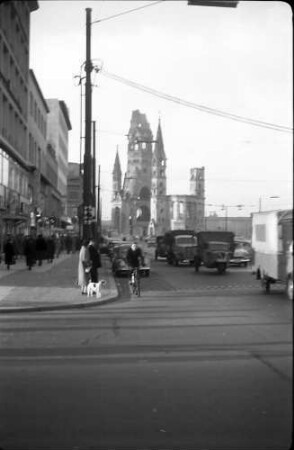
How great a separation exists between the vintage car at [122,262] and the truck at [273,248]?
57 cm

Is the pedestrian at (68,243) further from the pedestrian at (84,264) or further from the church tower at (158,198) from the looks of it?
the church tower at (158,198)

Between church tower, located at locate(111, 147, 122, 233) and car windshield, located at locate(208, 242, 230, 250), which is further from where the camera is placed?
church tower, located at locate(111, 147, 122, 233)

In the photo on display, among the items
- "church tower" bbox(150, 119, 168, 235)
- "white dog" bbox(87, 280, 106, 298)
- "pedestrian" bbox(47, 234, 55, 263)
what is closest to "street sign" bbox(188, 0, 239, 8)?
"church tower" bbox(150, 119, 168, 235)

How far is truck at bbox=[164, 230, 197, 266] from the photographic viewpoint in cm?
207

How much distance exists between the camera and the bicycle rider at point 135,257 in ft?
7.13

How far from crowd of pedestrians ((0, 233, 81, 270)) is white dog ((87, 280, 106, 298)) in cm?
17

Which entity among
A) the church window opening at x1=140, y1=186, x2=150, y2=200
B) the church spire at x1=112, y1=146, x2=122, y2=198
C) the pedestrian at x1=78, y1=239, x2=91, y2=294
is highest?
the church spire at x1=112, y1=146, x2=122, y2=198

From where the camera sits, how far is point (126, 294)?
7.75 feet

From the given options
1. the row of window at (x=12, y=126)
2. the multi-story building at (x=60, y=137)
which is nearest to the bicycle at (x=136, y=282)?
the multi-story building at (x=60, y=137)

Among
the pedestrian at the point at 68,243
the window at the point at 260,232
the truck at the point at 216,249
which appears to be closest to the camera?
the window at the point at 260,232

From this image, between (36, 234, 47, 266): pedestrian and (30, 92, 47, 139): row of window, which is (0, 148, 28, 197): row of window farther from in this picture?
(36, 234, 47, 266): pedestrian

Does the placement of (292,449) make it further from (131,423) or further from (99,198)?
(99,198)

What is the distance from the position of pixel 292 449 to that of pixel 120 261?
982 mm

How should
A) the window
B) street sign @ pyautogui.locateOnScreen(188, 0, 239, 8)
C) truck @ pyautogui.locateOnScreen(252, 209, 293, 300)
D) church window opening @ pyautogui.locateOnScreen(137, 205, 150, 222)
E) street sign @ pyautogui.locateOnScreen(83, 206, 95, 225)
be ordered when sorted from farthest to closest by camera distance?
street sign @ pyautogui.locateOnScreen(83, 206, 95, 225), church window opening @ pyautogui.locateOnScreen(137, 205, 150, 222), street sign @ pyautogui.locateOnScreen(188, 0, 239, 8), the window, truck @ pyautogui.locateOnScreen(252, 209, 293, 300)
